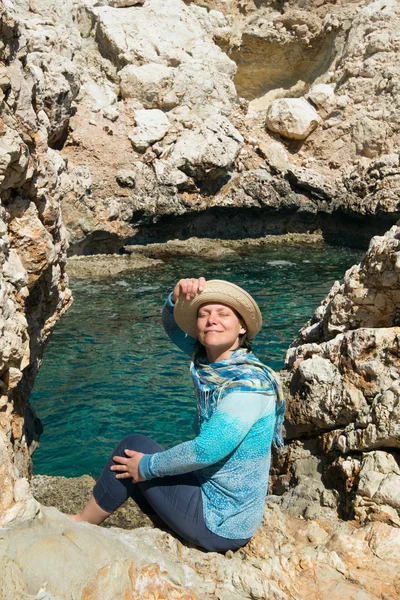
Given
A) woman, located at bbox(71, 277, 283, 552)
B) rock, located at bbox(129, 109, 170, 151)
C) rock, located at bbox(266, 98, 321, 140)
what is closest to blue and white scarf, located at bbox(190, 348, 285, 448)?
woman, located at bbox(71, 277, 283, 552)

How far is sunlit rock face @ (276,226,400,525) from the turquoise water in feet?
8.58

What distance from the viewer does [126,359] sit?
9.38 meters

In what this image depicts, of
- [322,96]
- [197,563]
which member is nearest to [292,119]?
[322,96]

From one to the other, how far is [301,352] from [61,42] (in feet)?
52.7

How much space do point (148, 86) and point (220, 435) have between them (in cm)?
1876

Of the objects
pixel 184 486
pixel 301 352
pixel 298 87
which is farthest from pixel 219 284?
pixel 298 87

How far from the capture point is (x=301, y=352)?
5.07 meters

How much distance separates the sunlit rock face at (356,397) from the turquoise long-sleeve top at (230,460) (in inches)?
37.7

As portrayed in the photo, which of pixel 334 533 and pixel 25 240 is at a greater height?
pixel 25 240

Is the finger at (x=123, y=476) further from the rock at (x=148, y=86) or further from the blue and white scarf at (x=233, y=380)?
the rock at (x=148, y=86)

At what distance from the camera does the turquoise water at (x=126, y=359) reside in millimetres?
6758

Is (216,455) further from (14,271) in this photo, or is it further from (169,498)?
(14,271)

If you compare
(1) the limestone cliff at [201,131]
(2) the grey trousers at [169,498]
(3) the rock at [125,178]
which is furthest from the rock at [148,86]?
(2) the grey trousers at [169,498]

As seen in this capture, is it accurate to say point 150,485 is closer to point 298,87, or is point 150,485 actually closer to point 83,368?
point 83,368
